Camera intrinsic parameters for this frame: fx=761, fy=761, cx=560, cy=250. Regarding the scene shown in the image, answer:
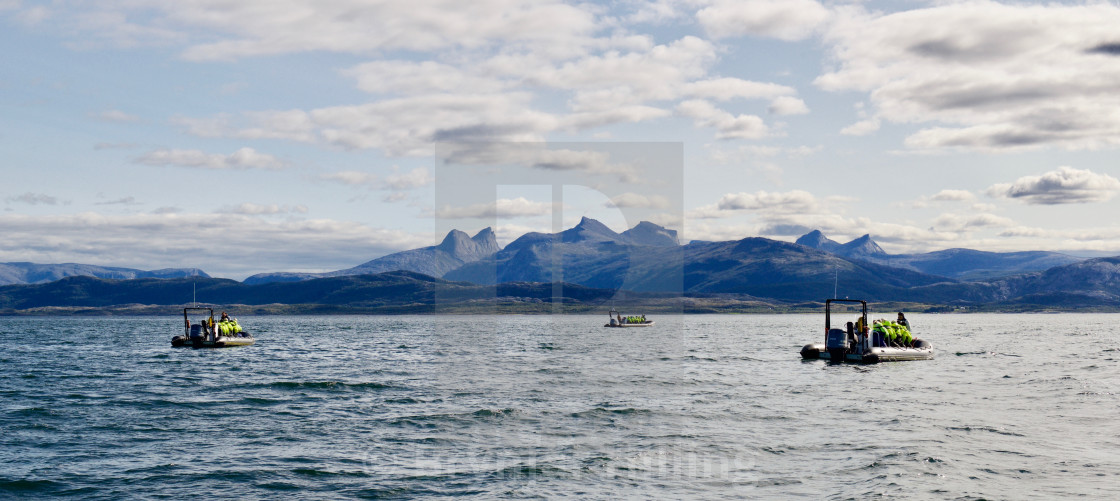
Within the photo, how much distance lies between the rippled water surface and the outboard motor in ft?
20.6

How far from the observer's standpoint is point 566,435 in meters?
33.0

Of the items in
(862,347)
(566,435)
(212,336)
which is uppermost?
(862,347)

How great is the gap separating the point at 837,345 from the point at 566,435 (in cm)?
4547

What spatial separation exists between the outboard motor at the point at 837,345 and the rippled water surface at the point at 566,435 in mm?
6278

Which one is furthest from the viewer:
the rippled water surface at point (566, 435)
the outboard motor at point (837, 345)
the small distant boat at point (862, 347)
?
the outboard motor at point (837, 345)

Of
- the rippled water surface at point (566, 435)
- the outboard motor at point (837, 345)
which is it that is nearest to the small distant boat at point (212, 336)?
the rippled water surface at point (566, 435)

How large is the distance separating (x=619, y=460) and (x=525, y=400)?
16905 millimetres

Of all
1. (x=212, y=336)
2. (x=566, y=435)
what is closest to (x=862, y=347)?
(x=566, y=435)

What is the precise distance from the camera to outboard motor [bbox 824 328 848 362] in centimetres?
7015

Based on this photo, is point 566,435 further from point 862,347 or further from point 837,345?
point 862,347

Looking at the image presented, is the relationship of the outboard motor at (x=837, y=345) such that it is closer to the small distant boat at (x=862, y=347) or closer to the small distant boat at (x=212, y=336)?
the small distant boat at (x=862, y=347)

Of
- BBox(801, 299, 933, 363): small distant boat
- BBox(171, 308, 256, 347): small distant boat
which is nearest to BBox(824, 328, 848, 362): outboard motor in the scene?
BBox(801, 299, 933, 363): small distant boat

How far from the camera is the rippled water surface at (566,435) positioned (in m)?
24.4

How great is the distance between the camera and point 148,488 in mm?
24078
